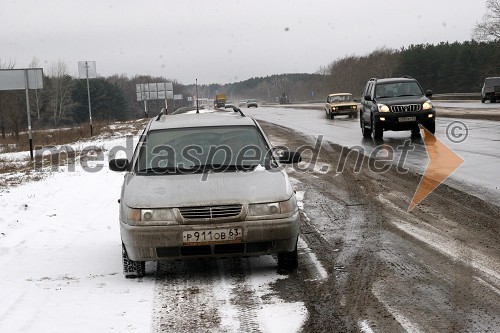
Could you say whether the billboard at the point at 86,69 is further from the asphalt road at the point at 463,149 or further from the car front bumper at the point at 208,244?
the car front bumper at the point at 208,244

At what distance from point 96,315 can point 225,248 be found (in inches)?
51.8

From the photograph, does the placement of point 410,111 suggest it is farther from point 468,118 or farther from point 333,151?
point 468,118

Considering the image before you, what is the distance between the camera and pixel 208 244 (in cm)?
548

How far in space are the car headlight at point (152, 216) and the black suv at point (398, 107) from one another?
16.3 m

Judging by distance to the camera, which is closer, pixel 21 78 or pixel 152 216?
pixel 152 216

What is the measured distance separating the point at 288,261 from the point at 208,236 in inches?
34.6

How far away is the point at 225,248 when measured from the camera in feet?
18.2

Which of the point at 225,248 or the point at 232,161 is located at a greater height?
the point at 232,161

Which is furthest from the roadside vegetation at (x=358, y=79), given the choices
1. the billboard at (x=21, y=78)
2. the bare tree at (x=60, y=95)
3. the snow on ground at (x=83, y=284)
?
the snow on ground at (x=83, y=284)

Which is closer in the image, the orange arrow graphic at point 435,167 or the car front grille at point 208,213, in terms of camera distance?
the car front grille at point 208,213

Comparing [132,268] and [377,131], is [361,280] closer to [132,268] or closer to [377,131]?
[132,268]

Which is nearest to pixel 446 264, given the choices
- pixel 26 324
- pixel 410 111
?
pixel 26 324

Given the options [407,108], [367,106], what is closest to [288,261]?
[407,108]

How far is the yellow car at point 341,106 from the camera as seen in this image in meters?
41.6
